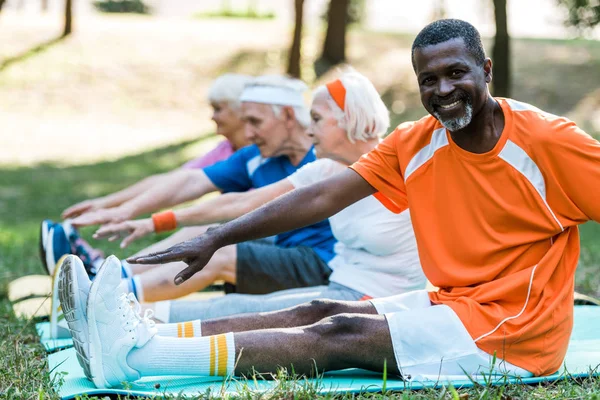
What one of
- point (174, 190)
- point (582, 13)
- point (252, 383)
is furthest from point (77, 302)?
point (582, 13)

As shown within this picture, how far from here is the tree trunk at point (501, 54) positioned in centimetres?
1628

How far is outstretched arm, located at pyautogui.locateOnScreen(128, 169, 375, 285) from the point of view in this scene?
3.33 m

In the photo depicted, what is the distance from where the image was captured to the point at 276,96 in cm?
527

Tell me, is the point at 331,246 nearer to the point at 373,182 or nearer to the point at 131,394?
the point at 373,182

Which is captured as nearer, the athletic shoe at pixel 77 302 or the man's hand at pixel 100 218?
the athletic shoe at pixel 77 302

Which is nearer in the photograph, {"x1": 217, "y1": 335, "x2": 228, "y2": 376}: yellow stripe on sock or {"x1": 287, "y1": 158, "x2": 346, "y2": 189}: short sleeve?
{"x1": 217, "y1": 335, "x2": 228, "y2": 376}: yellow stripe on sock

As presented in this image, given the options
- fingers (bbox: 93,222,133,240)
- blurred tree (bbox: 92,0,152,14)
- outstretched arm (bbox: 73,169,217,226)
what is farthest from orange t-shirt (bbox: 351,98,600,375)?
blurred tree (bbox: 92,0,152,14)

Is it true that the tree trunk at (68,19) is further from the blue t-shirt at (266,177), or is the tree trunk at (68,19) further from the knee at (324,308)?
the knee at (324,308)

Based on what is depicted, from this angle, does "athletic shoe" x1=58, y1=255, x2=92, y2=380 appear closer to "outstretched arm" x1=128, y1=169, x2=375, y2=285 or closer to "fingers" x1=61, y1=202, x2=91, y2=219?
"outstretched arm" x1=128, y1=169, x2=375, y2=285

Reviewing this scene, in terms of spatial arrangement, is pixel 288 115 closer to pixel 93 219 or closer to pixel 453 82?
pixel 93 219

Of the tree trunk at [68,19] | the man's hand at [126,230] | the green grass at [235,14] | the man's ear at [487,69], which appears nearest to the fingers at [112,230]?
the man's hand at [126,230]

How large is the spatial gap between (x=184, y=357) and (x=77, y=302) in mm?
449

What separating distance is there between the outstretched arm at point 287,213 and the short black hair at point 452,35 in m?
0.68

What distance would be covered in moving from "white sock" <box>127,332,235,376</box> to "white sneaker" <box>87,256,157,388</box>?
0.04m
